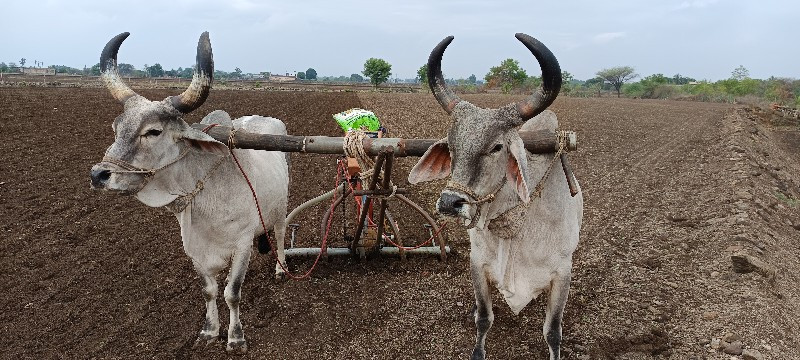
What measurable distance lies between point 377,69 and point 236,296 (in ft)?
235

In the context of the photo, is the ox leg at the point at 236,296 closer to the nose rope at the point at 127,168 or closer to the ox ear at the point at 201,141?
the ox ear at the point at 201,141

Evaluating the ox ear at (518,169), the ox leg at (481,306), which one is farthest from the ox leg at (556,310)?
the ox ear at (518,169)

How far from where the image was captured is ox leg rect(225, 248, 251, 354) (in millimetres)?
4566

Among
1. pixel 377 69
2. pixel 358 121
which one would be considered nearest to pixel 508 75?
pixel 377 69

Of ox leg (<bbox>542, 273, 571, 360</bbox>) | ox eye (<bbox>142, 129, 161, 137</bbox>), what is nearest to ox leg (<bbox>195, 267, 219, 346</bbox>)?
ox eye (<bbox>142, 129, 161, 137</bbox>)

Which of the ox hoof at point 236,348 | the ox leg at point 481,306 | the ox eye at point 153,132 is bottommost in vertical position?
the ox hoof at point 236,348

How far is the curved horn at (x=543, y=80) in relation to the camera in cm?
313

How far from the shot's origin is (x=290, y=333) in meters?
4.99

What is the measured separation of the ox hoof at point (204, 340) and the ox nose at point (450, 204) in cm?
275

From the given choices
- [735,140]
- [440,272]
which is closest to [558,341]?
[440,272]

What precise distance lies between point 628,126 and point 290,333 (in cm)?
2216

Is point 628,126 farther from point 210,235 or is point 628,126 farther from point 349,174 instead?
point 210,235

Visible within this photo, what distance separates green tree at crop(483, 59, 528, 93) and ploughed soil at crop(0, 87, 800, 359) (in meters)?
62.3

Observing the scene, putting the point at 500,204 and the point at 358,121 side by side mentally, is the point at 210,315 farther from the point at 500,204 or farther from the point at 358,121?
the point at 500,204
